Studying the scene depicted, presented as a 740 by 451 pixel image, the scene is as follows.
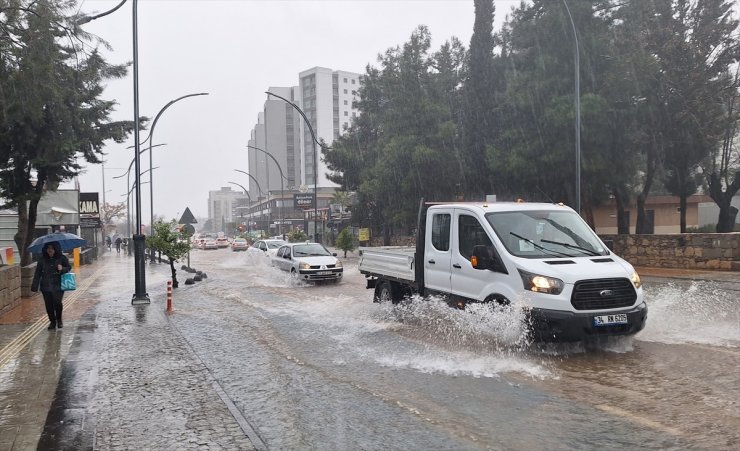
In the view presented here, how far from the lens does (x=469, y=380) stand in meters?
6.60

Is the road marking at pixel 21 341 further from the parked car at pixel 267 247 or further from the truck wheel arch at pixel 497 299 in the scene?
the parked car at pixel 267 247

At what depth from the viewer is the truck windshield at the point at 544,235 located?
8164 millimetres

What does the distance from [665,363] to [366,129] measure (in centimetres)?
4200

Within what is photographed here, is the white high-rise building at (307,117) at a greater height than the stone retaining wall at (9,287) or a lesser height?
greater

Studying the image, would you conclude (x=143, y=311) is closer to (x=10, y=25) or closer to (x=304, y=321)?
(x=304, y=321)

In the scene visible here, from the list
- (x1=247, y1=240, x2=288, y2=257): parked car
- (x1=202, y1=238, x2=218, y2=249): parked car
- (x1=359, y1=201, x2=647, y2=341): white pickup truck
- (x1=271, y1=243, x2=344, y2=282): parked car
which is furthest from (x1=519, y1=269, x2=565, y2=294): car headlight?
(x1=202, y1=238, x2=218, y2=249): parked car

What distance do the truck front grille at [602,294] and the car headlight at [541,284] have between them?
7.5 inches

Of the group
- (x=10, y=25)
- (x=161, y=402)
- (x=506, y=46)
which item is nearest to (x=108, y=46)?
(x=10, y=25)

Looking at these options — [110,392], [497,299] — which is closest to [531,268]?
[497,299]

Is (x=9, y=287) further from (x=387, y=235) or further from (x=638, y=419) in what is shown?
(x=387, y=235)

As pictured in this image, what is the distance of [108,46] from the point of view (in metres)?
11.2

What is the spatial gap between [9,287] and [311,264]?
8.64 meters

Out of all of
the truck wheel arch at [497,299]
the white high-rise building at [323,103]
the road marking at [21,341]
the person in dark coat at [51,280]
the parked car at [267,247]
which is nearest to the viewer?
the truck wheel arch at [497,299]

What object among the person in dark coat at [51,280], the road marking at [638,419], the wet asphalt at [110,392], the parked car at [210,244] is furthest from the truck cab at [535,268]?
the parked car at [210,244]
